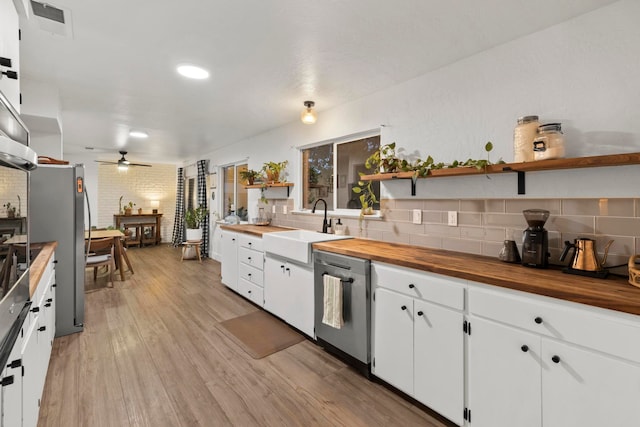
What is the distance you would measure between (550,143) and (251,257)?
307 centimetres

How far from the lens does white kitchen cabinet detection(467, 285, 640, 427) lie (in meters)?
1.19

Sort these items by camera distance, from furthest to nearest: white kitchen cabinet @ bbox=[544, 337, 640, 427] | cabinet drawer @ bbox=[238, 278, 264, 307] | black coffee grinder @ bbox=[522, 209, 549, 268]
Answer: cabinet drawer @ bbox=[238, 278, 264, 307]
black coffee grinder @ bbox=[522, 209, 549, 268]
white kitchen cabinet @ bbox=[544, 337, 640, 427]

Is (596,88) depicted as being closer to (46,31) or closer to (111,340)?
(46,31)

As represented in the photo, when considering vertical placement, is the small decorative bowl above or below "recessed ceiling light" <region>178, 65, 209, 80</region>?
below

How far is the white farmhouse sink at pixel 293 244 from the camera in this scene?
2.68 m

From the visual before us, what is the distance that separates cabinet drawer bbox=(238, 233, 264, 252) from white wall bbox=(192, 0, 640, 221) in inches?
62.3

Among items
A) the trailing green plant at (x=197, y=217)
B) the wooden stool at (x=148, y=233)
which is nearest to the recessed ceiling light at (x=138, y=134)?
the trailing green plant at (x=197, y=217)

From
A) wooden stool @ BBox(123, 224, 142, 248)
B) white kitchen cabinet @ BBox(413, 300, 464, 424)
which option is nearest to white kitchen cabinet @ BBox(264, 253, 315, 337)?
white kitchen cabinet @ BBox(413, 300, 464, 424)

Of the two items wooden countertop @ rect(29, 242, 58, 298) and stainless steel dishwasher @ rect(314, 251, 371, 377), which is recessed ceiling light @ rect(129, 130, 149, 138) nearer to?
wooden countertop @ rect(29, 242, 58, 298)

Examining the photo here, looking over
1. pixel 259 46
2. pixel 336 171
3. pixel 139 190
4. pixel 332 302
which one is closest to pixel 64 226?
pixel 259 46

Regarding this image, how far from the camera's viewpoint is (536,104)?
76.6 inches

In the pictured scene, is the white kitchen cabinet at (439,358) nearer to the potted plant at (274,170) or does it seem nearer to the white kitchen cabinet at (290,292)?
the white kitchen cabinet at (290,292)

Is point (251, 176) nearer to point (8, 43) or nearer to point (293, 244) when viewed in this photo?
point (293, 244)

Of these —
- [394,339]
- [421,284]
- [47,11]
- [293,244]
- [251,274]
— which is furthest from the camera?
[251,274]
